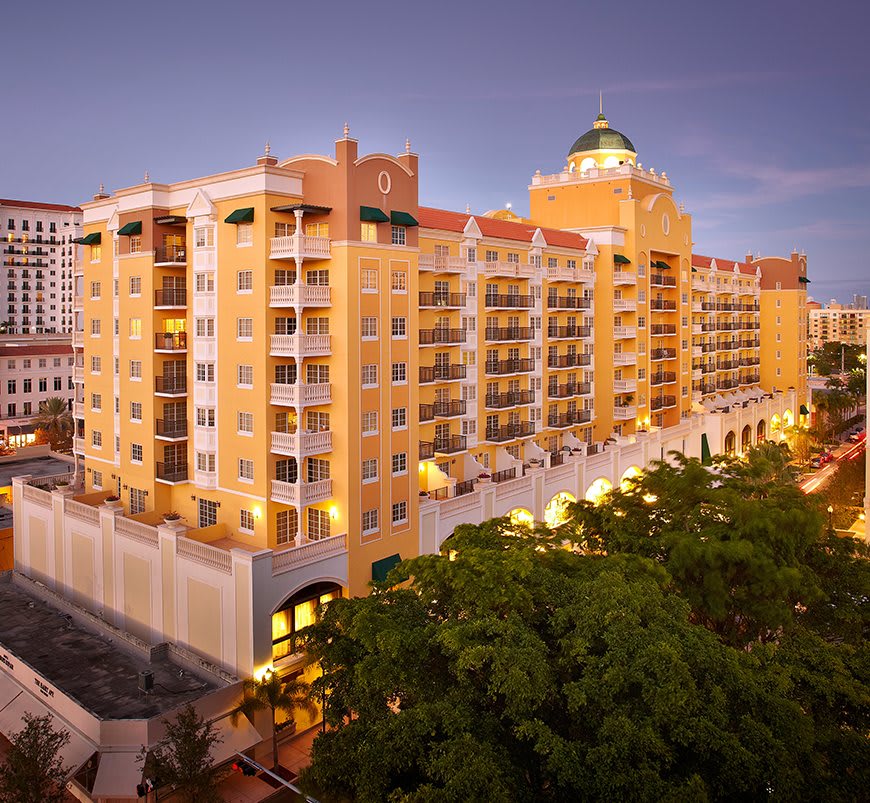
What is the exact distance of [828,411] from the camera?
91312 mm

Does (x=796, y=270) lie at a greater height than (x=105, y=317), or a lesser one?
greater

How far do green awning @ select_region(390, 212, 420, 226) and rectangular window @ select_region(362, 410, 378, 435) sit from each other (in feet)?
29.0

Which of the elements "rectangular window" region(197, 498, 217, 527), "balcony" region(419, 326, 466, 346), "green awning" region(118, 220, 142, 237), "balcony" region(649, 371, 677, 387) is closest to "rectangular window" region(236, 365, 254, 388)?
"rectangular window" region(197, 498, 217, 527)

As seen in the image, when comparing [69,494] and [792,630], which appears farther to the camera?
[69,494]

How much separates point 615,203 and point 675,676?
4739 centimetres

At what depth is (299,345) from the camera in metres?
33.0

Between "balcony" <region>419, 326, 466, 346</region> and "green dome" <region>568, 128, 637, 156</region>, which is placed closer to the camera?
"balcony" <region>419, 326, 466, 346</region>

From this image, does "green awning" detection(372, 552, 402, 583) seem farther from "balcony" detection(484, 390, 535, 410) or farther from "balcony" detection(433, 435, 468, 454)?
"balcony" detection(484, 390, 535, 410)

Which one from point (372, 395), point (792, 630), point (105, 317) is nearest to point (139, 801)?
point (372, 395)

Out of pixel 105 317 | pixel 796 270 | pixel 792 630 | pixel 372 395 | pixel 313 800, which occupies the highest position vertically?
pixel 796 270

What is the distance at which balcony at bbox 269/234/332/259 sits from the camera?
3303 centimetres

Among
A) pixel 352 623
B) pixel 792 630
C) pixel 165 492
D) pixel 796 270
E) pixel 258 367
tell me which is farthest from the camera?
pixel 796 270

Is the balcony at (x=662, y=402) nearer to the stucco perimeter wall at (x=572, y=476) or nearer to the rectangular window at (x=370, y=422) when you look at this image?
the stucco perimeter wall at (x=572, y=476)

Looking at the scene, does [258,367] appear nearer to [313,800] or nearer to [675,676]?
[313,800]
